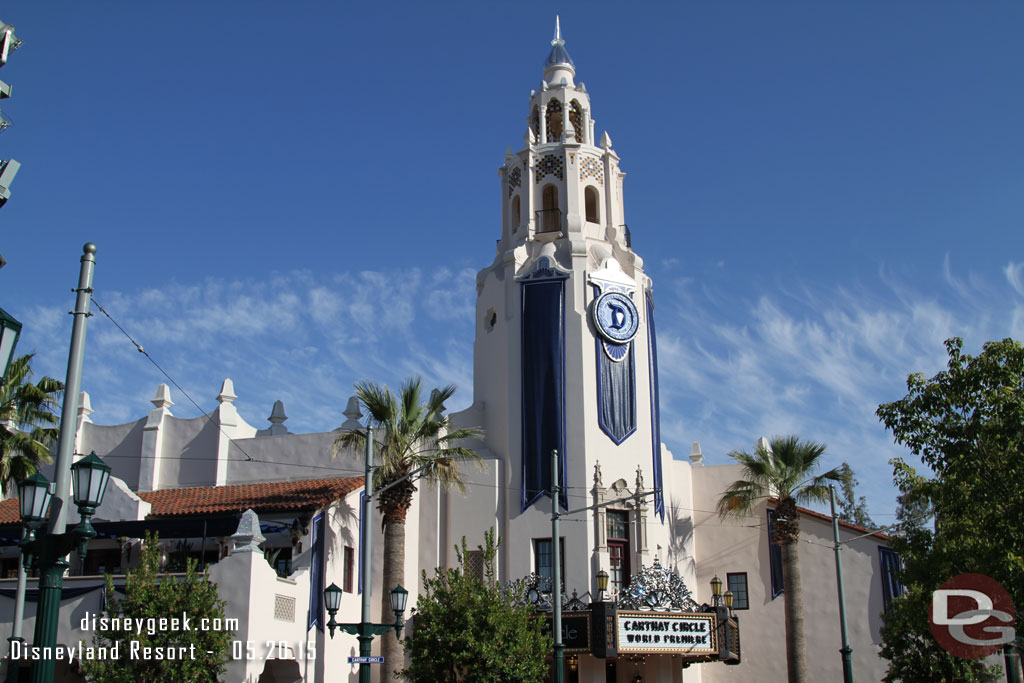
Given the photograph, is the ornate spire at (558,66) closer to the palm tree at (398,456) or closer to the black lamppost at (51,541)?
the palm tree at (398,456)

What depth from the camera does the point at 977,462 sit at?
19750 mm

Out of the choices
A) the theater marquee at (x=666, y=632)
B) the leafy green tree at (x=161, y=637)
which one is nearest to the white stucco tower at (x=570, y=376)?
the theater marquee at (x=666, y=632)

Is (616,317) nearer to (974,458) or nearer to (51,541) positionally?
(974,458)

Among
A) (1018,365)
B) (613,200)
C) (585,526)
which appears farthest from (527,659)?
(613,200)

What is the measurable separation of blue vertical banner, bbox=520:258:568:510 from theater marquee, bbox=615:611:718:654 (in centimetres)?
423

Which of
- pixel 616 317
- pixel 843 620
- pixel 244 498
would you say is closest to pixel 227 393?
pixel 244 498

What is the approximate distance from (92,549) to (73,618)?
245 inches

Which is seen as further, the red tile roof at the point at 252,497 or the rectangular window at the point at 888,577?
the rectangular window at the point at 888,577

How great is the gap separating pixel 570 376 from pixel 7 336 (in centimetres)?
2558

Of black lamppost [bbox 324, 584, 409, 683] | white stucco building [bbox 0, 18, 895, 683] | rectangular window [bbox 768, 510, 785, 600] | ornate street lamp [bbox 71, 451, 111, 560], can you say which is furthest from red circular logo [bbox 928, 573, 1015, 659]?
ornate street lamp [bbox 71, 451, 111, 560]

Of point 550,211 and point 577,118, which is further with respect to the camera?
point 577,118

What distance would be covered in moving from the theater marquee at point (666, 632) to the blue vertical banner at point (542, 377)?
4.23 m

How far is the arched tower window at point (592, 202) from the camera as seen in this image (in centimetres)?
3928

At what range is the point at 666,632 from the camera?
1265 inches
